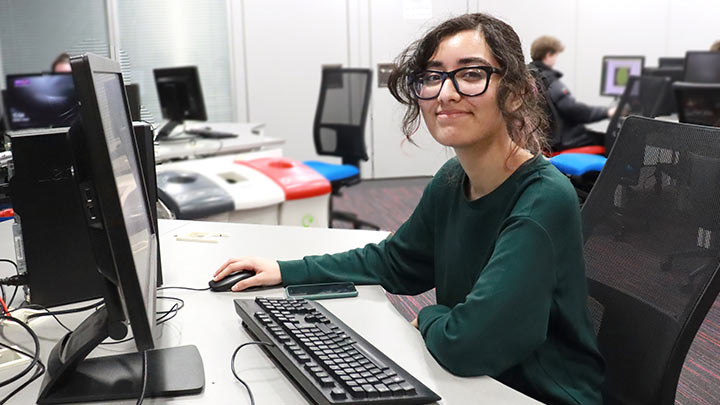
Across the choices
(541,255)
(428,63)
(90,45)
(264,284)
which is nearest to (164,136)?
(90,45)

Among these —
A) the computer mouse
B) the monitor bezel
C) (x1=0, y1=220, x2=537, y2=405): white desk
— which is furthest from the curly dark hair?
the monitor bezel

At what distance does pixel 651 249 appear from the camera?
1330 mm

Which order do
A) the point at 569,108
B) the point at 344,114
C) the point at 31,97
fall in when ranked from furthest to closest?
the point at 569,108
the point at 344,114
the point at 31,97

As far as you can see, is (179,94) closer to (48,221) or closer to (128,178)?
(48,221)

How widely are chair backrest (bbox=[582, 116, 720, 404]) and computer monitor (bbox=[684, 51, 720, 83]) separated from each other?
514cm

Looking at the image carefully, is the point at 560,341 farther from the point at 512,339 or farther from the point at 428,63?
the point at 428,63

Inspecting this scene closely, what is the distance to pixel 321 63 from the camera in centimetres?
628

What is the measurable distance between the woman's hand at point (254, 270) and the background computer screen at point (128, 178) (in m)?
0.30

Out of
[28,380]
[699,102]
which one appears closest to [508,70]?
[28,380]

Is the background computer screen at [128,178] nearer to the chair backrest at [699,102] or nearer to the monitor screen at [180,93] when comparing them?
the monitor screen at [180,93]

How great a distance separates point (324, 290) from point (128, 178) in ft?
1.96

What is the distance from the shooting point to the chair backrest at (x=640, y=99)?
15.6ft

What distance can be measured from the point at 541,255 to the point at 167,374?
629 millimetres

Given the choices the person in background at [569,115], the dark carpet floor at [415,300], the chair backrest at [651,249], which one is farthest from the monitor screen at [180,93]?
the chair backrest at [651,249]
